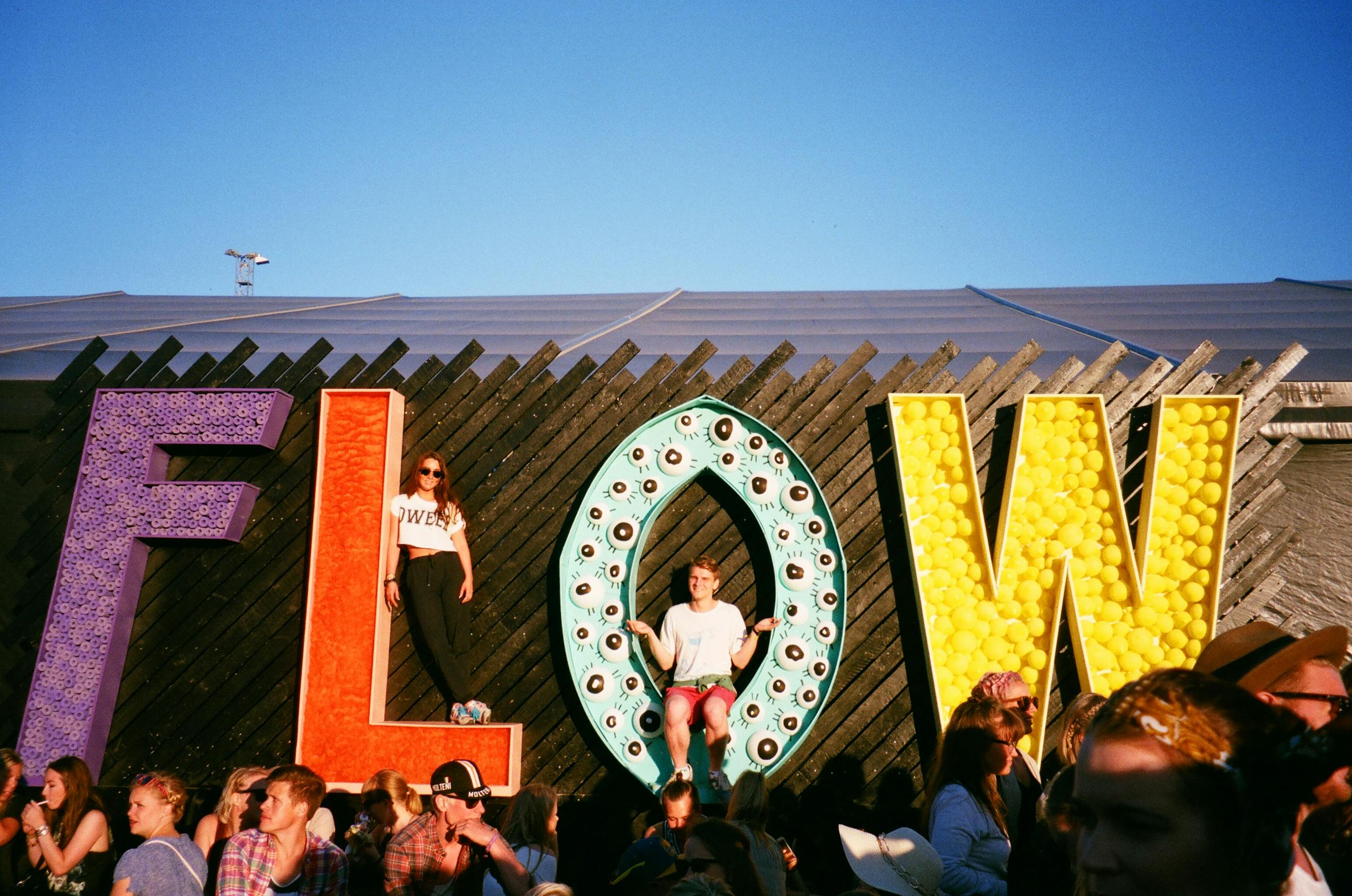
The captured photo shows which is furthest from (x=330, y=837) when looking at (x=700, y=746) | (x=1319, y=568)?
(x=1319, y=568)

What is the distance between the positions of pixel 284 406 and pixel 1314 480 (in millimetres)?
7006

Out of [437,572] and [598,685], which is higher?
→ [437,572]

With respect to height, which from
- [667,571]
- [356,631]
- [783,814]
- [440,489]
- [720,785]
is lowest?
[783,814]

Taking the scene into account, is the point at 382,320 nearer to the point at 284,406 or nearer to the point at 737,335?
the point at 284,406

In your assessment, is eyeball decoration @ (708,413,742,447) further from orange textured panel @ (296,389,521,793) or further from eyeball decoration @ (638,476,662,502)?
orange textured panel @ (296,389,521,793)

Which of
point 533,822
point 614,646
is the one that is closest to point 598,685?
point 614,646

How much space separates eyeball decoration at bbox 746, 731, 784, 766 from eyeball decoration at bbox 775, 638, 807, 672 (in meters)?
0.42

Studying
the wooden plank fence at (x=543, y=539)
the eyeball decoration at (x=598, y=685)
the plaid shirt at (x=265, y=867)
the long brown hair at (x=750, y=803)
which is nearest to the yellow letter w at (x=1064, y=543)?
the wooden plank fence at (x=543, y=539)

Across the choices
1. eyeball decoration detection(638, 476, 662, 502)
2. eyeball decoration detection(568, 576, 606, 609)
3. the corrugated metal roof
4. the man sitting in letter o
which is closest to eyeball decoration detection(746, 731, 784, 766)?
the man sitting in letter o

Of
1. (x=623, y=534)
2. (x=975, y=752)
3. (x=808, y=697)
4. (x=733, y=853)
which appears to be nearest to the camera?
(x=733, y=853)

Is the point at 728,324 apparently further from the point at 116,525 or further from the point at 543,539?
the point at 116,525

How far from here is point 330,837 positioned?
5.56 m

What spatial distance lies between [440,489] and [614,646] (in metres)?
1.55

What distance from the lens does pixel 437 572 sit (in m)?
6.57
